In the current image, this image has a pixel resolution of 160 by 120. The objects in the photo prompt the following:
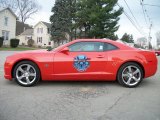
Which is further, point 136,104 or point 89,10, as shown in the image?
point 89,10

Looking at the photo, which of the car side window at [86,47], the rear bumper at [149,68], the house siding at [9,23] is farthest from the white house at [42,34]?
the rear bumper at [149,68]

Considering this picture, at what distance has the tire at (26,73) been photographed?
7.05 metres

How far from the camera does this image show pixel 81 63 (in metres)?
7.05

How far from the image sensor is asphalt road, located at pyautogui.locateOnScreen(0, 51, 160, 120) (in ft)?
15.3

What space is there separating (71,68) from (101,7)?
112 ft

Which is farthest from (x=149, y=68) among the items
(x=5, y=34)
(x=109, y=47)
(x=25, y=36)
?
(x=25, y=36)

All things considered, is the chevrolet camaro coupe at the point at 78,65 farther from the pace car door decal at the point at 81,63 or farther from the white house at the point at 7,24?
the white house at the point at 7,24

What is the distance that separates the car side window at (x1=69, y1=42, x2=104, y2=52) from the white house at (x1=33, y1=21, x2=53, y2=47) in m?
56.5

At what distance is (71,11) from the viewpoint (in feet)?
158

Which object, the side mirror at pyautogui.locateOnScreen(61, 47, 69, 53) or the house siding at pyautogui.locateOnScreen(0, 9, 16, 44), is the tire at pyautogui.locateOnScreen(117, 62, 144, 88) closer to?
the side mirror at pyautogui.locateOnScreen(61, 47, 69, 53)

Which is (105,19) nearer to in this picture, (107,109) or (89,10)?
(89,10)

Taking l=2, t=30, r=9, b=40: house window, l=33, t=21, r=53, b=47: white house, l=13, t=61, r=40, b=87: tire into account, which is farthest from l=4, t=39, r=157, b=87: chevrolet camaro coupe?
l=33, t=21, r=53, b=47: white house

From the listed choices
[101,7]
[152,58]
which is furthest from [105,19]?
[152,58]

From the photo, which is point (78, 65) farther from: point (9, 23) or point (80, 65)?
point (9, 23)
